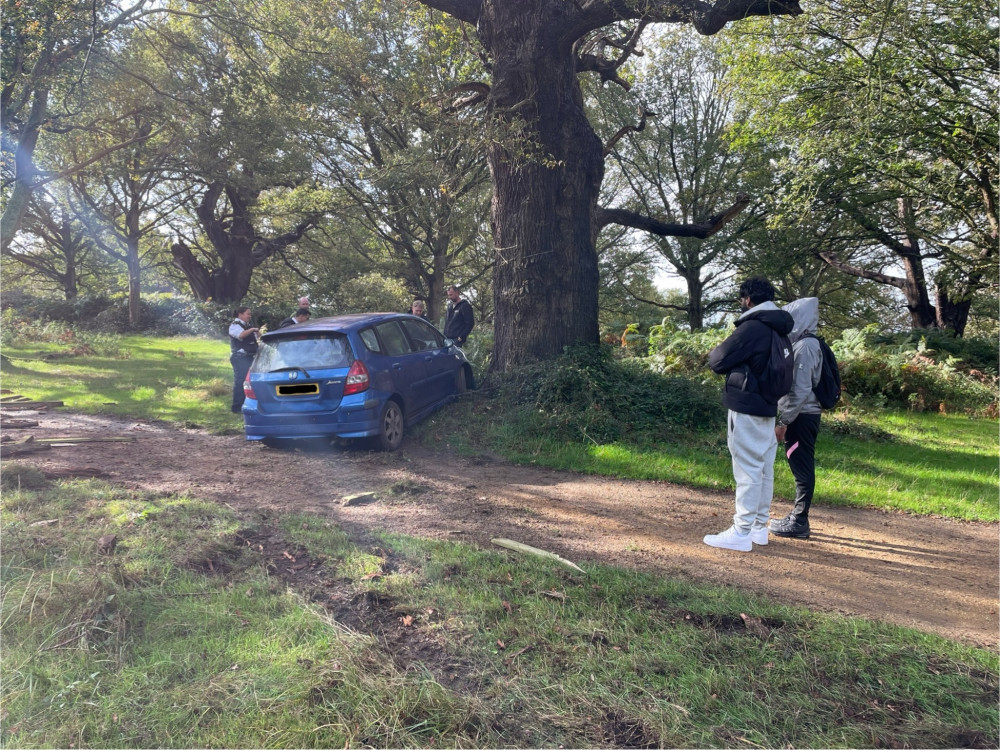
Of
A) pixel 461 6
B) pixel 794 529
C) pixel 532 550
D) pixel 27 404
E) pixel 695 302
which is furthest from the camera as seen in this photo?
pixel 695 302

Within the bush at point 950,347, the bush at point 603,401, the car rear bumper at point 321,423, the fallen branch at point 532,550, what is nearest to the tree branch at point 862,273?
the bush at point 950,347

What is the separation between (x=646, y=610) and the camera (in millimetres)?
3652

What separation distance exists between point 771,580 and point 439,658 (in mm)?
2625

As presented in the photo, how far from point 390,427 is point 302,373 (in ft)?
4.51

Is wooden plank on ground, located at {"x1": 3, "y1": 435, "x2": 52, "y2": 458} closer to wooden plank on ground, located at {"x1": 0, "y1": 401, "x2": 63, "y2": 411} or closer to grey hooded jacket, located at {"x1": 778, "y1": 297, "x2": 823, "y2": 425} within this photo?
wooden plank on ground, located at {"x1": 0, "y1": 401, "x2": 63, "y2": 411}

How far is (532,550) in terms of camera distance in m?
4.65

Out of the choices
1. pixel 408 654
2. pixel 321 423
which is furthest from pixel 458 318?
pixel 408 654

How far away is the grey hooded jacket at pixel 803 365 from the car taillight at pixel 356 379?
196 inches

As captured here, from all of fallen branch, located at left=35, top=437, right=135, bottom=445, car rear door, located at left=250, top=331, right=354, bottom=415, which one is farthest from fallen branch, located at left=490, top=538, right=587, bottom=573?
fallen branch, located at left=35, top=437, right=135, bottom=445

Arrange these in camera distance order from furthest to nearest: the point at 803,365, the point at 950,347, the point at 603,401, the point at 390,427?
the point at 950,347, the point at 603,401, the point at 390,427, the point at 803,365

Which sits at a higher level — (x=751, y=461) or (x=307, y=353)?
(x=307, y=353)

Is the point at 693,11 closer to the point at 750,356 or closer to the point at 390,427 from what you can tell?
the point at 750,356

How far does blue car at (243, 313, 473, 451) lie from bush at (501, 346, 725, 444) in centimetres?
202

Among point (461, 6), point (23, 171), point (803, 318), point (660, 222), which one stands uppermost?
point (461, 6)
